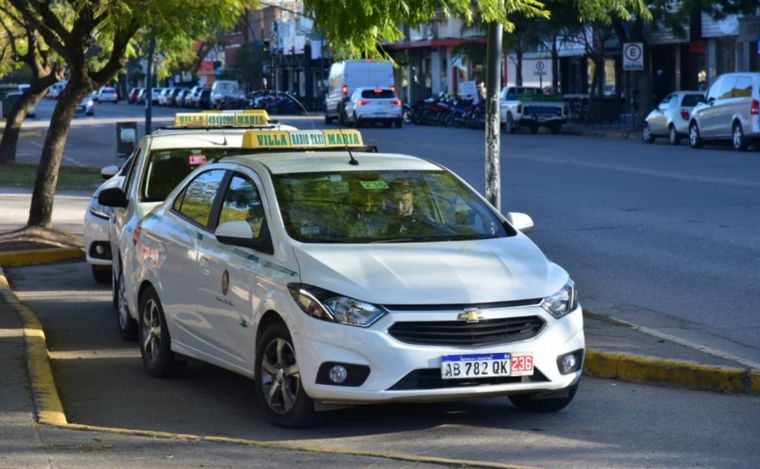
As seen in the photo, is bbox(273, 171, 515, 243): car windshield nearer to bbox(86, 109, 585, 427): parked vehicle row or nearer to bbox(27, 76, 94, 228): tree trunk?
bbox(86, 109, 585, 427): parked vehicle row

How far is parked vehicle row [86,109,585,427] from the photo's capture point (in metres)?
7.07

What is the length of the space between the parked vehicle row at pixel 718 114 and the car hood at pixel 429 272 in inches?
1013

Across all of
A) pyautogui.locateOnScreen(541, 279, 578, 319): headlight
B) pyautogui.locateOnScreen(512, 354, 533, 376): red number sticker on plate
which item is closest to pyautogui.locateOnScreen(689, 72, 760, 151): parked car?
pyautogui.locateOnScreen(541, 279, 578, 319): headlight

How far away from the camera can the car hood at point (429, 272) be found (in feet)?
23.3

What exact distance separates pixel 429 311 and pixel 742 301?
16.7 ft

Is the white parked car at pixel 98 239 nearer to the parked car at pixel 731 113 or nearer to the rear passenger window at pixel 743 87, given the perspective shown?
the parked car at pixel 731 113

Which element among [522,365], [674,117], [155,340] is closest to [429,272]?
[522,365]

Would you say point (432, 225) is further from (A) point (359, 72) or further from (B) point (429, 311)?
(A) point (359, 72)

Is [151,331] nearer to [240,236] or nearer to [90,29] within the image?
[240,236]

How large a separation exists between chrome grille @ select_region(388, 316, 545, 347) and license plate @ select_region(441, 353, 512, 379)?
7 cm

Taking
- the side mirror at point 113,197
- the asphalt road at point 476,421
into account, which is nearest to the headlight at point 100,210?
the side mirror at point 113,197

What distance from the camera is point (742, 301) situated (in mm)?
11383

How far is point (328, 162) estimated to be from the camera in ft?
28.5

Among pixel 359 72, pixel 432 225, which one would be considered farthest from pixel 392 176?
pixel 359 72
